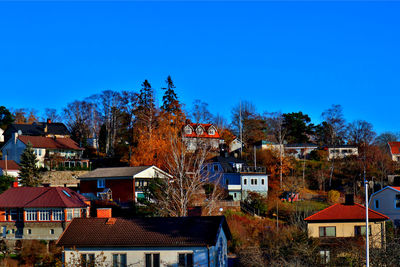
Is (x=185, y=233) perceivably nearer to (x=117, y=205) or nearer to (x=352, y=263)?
(x=352, y=263)

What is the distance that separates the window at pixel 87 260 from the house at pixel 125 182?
23331 millimetres

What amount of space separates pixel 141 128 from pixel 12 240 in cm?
2863

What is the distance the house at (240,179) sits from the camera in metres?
63.0

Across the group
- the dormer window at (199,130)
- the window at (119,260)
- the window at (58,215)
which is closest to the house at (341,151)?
the dormer window at (199,130)

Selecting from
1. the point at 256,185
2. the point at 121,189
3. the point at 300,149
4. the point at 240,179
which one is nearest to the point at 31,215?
the point at 121,189

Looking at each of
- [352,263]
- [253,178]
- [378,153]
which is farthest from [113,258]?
[378,153]

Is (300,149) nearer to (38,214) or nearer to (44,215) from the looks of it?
(44,215)

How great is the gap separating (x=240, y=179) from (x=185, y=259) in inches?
1362

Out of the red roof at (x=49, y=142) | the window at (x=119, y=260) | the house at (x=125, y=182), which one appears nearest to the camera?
the window at (x=119, y=260)

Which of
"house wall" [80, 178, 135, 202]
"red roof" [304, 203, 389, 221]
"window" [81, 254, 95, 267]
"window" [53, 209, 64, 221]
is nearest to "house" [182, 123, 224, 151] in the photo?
"house wall" [80, 178, 135, 202]

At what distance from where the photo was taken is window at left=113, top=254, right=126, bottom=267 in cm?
2988

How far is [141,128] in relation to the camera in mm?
67938

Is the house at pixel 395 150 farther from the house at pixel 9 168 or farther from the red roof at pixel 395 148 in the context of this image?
the house at pixel 9 168

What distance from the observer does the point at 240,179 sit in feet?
208
